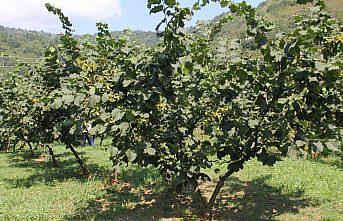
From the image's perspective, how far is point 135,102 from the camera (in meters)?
4.55

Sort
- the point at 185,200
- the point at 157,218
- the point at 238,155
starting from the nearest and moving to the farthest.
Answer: the point at 238,155 < the point at 157,218 < the point at 185,200

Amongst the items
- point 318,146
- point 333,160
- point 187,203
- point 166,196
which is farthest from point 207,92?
point 333,160

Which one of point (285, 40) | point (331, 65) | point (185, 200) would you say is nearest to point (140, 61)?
point (285, 40)

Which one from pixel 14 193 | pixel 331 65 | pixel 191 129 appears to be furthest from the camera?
pixel 14 193

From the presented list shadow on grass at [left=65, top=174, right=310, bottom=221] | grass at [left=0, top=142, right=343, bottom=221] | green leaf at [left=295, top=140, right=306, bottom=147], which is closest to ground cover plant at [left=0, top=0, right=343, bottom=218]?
green leaf at [left=295, top=140, right=306, bottom=147]

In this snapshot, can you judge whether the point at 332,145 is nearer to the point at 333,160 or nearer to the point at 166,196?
the point at 166,196

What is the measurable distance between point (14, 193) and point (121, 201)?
2.82 m

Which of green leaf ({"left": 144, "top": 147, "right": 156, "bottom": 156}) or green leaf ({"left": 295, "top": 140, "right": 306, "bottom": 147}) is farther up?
green leaf ({"left": 295, "top": 140, "right": 306, "bottom": 147})

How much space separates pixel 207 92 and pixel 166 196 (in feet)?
9.48

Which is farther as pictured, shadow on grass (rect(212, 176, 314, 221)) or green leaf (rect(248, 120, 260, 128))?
shadow on grass (rect(212, 176, 314, 221))

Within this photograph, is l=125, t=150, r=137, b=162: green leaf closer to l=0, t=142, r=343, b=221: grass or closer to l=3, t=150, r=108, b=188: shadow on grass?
l=0, t=142, r=343, b=221: grass

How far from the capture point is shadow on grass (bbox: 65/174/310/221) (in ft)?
19.6

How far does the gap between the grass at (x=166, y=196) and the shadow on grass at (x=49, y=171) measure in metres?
0.03

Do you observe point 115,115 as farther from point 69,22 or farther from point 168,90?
point 69,22
